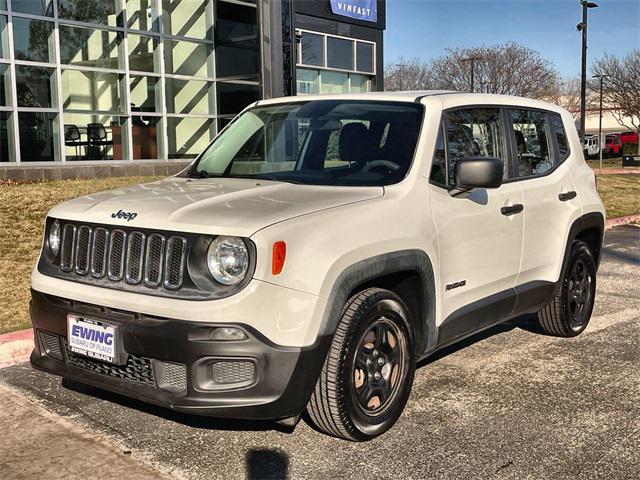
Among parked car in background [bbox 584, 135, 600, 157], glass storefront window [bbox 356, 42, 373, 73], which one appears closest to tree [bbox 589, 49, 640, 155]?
parked car in background [bbox 584, 135, 600, 157]

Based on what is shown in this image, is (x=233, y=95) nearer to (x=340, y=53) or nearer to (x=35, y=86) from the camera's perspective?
(x=340, y=53)

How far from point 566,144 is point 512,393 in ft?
7.20

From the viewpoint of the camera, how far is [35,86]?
56.9 feet

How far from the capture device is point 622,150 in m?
51.8

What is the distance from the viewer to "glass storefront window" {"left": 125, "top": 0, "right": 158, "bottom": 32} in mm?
19438

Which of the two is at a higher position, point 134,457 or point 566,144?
point 566,144

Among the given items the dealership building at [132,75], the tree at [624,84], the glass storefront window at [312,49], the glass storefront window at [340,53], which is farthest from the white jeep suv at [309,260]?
the tree at [624,84]

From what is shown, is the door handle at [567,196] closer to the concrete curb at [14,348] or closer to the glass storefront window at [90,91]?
the concrete curb at [14,348]

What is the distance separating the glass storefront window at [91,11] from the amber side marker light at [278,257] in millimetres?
16735

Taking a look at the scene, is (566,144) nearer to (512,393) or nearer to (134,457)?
(512,393)

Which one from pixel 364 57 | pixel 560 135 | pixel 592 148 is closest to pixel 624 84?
pixel 592 148

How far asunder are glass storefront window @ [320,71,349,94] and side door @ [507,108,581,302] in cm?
2022

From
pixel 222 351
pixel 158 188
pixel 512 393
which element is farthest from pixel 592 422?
pixel 158 188

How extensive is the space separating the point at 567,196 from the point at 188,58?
17.2 m
